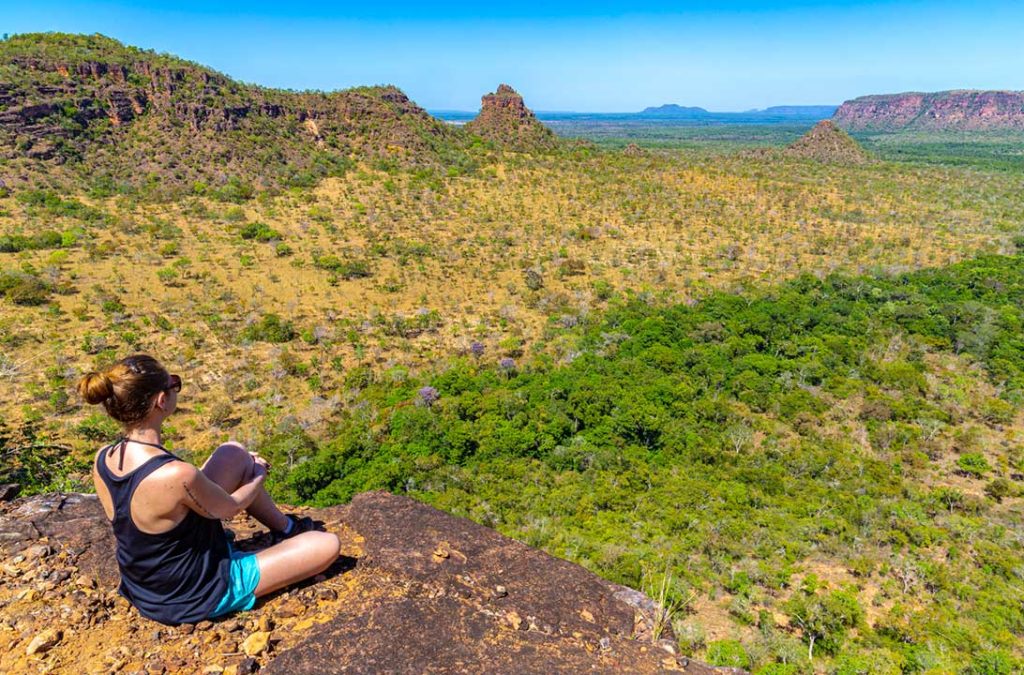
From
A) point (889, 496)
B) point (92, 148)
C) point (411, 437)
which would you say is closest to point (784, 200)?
point (889, 496)

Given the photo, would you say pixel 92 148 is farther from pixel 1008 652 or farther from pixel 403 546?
pixel 1008 652

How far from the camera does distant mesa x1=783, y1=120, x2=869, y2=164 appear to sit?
74812mm

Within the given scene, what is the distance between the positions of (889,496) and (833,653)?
209 inches

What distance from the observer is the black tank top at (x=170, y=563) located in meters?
3.00

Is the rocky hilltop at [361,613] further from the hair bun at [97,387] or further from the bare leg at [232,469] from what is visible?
the hair bun at [97,387]

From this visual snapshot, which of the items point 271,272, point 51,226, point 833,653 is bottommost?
point 833,653

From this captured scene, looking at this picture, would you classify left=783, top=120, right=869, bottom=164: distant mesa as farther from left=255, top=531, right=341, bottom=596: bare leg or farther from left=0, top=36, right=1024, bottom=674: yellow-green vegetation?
left=255, top=531, right=341, bottom=596: bare leg

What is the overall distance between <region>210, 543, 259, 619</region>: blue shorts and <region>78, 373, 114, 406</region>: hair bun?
1282 millimetres

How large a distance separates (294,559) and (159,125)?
4689 centimetres

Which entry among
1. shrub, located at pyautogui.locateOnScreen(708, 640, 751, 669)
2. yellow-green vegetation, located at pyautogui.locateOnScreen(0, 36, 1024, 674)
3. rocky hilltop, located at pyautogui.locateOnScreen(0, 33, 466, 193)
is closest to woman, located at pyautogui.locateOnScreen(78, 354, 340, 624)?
yellow-green vegetation, located at pyautogui.locateOnScreen(0, 36, 1024, 674)

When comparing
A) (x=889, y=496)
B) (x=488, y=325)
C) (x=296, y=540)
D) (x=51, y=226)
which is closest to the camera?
(x=296, y=540)

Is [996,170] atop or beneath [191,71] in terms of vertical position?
beneath

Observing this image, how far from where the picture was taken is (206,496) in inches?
119

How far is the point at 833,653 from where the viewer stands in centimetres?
889
